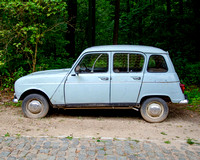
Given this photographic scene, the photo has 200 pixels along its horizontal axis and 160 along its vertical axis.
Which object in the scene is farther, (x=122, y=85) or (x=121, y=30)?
(x=121, y=30)

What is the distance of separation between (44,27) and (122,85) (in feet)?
14.2

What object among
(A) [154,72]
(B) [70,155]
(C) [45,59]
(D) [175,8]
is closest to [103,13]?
(D) [175,8]

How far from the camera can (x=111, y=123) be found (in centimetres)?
595

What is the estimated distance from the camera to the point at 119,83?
588 cm

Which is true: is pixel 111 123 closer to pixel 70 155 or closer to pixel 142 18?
pixel 70 155

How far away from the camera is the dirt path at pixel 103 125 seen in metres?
5.19

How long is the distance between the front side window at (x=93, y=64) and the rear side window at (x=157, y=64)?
1195mm

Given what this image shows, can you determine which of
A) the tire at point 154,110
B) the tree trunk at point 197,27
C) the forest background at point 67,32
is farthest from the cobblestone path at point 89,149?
the tree trunk at point 197,27

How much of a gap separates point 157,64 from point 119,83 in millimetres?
1148

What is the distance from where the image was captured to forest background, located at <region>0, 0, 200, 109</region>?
812cm

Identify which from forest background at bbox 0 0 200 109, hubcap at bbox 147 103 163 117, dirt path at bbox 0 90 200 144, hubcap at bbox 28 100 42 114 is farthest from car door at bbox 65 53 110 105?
forest background at bbox 0 0 200 109

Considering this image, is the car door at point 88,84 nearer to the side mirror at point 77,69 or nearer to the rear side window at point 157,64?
the side mirror at point 77,69

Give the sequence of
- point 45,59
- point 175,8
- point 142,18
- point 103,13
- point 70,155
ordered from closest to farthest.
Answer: point 70,155 → point 45,59 → point 142,18 → point 175,8 → point 103,13

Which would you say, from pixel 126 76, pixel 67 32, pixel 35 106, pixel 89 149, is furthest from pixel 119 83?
pixel 67 32
